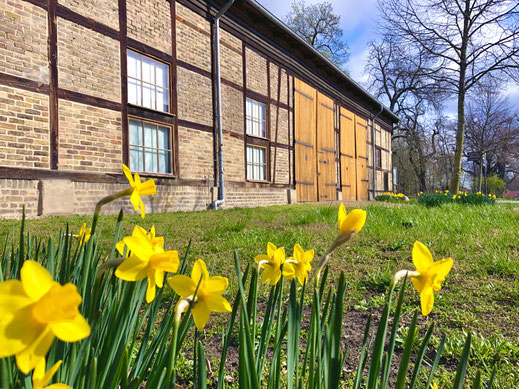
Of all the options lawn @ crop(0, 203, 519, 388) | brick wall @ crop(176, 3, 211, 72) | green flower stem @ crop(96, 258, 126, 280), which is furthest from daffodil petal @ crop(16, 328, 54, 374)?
brick wall @ crop(176, 3, 211, 72)

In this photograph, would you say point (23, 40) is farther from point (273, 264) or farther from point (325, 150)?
point (325, 150)

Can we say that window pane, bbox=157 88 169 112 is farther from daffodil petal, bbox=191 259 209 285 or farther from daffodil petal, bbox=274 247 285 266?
daffodil petal, bbox=191 259 209 285

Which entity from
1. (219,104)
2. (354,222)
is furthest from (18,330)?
(219,104)

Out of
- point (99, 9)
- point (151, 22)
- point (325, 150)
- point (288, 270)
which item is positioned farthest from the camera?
point (325, 150)

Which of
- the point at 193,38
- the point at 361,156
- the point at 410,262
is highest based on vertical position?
the point at 193,38

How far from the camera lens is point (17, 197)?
195 inches

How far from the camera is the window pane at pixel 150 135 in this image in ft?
22.7

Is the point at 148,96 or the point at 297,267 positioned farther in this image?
the point at 148,96

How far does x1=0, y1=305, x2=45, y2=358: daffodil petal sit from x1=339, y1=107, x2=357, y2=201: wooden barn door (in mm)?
14555

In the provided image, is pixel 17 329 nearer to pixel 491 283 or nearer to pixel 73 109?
pixel 491 283

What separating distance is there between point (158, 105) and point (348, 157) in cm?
989

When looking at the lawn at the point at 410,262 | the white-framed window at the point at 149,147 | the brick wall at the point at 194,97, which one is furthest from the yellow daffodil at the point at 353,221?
the brick wall at the point at 194,97

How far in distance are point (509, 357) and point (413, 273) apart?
4.21ft

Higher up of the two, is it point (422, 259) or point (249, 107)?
point (249, 107)
